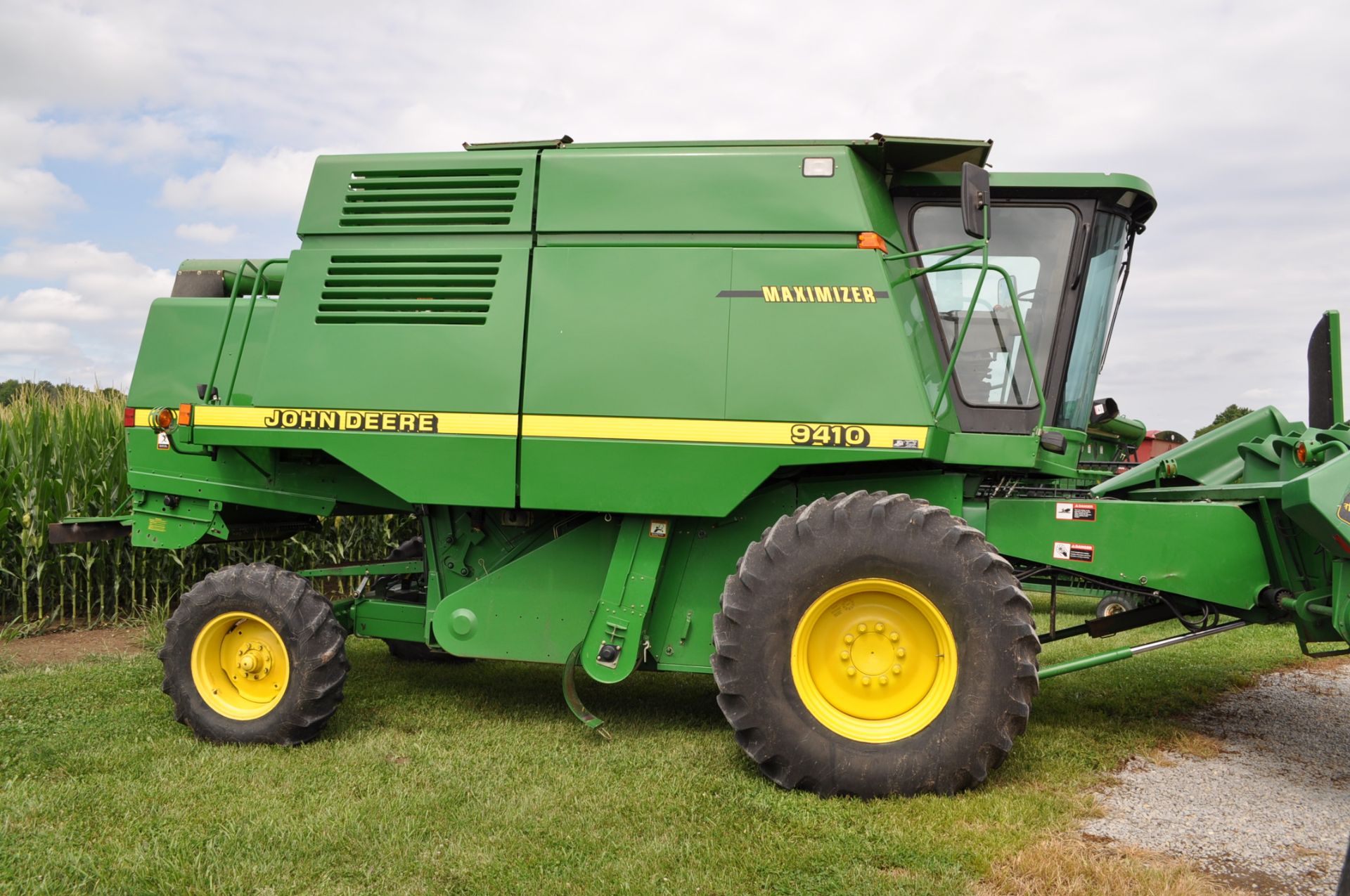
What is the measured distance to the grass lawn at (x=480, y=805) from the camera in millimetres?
3510

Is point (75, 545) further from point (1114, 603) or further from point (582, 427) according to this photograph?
point (1114, 603)

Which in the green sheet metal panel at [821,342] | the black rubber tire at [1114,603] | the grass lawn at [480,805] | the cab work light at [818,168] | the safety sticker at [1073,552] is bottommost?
the grass lawn at [480,805]

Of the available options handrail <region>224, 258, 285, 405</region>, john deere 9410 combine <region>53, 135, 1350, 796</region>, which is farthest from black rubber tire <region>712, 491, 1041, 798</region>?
handrail <region>224, 258, 285, 405</region>

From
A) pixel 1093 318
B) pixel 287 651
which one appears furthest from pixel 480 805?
pixel 1093 318

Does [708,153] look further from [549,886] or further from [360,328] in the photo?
[549,886]

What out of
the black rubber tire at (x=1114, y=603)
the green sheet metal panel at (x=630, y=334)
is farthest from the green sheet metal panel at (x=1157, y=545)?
the black rubber tire at (x=1114, y=603)

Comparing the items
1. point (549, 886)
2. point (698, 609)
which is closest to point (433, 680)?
point (698, 609)

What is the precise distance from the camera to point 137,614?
325 inches

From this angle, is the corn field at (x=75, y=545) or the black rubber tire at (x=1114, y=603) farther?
the black rubber tire at (x=1114, y=603)

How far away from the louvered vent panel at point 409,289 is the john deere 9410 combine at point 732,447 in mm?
21

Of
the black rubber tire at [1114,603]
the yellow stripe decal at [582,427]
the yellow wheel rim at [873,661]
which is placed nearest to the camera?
the yellow wheel rim at [873,661]

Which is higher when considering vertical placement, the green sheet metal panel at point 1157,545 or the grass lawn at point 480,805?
the green sheet metal panel at point 1157,545

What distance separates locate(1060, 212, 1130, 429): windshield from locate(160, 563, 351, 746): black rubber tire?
3.98m

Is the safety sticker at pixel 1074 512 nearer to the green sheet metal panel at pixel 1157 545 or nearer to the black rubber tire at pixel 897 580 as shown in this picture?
the green sheet metal panel at pixel 1157 545
